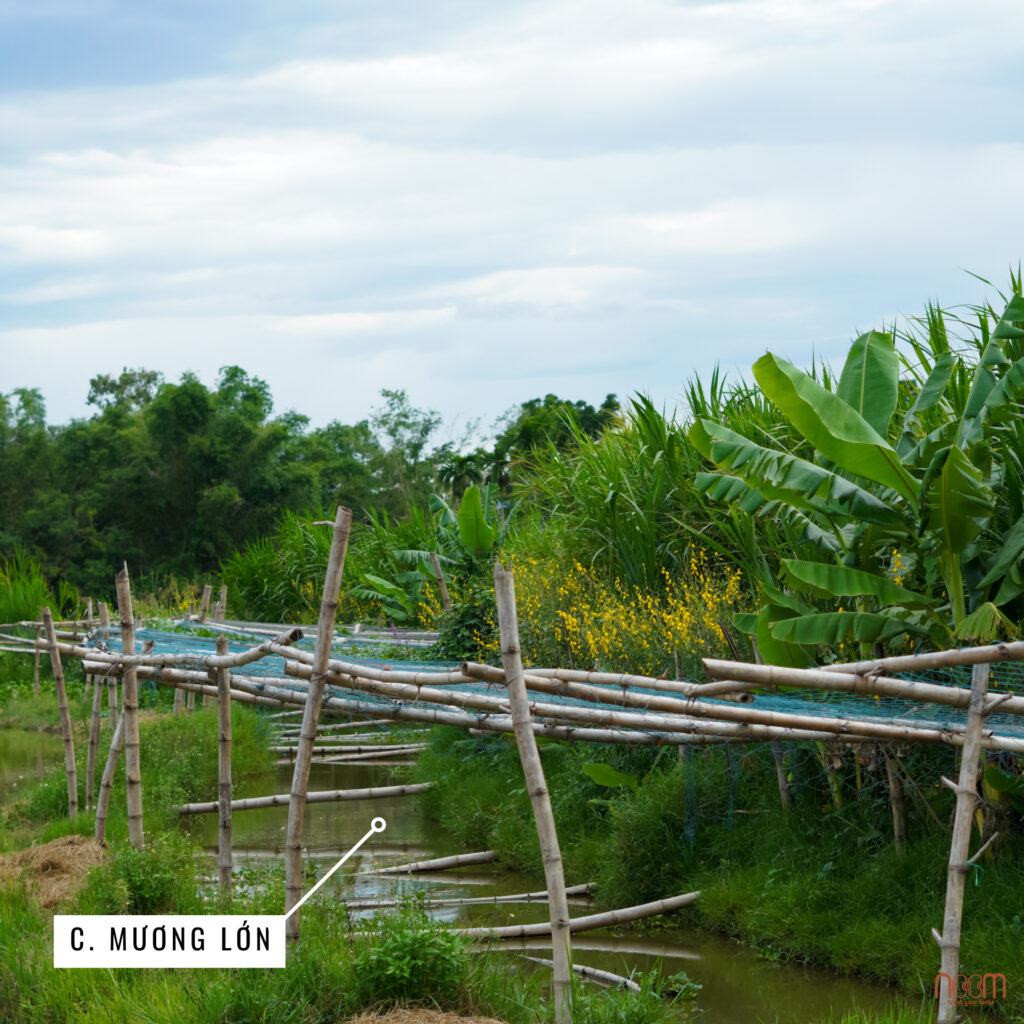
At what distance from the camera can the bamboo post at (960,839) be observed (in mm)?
3738

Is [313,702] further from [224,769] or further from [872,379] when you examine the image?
[872,379]

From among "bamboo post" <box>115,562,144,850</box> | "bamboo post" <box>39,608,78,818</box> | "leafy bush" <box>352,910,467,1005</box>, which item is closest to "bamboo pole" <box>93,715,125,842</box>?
"bamboo post" <box>115,562,144,850</box>

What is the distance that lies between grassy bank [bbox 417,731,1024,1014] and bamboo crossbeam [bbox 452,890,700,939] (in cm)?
20

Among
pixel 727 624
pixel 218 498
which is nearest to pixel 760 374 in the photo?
pixel 727 624

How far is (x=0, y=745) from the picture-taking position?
1380cm

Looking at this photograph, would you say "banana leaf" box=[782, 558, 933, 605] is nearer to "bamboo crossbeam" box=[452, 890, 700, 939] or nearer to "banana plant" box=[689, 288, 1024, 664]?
"banana plant" box=[689, 288, 1024, 664]

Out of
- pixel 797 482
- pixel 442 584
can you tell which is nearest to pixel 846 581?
pixel 797 482

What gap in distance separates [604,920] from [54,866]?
3402mm

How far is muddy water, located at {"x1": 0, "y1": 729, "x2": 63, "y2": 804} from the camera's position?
1147cm

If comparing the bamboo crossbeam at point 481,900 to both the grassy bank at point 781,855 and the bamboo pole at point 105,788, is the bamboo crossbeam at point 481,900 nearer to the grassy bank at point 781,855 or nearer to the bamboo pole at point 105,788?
the grassy bank at point 781,855

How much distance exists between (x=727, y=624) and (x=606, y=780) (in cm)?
133

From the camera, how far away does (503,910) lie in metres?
7.05

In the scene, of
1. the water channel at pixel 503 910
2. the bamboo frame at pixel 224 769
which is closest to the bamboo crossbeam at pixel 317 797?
the water channel at pixel 503 910

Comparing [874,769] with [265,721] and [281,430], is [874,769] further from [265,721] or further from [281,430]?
[281,430]
